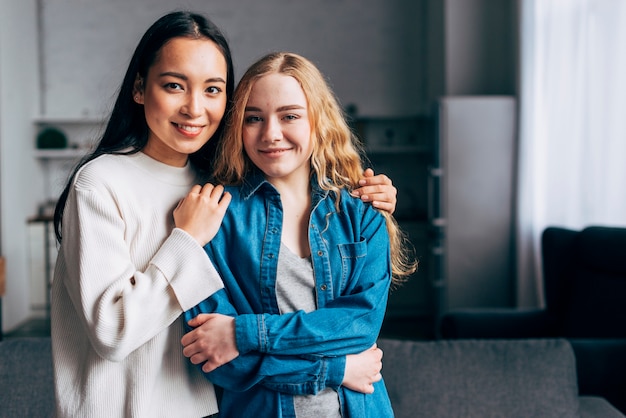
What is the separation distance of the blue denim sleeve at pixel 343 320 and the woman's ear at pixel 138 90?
519 millimetres

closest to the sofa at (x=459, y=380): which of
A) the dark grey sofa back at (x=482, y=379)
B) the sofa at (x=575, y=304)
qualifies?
the dark grey sofa back at (x=482, y=379)

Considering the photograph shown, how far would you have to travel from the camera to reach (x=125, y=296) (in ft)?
3.91

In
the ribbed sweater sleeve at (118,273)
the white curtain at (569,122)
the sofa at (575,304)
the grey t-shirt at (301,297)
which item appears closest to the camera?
the ribbed sweater sleeve at (118,273)

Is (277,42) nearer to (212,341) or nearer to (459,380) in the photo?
(459,380)

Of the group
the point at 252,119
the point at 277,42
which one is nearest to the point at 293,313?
the point at 252,119

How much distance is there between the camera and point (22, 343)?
6.06ft

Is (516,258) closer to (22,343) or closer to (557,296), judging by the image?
(557,296)

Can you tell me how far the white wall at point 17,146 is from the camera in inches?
203

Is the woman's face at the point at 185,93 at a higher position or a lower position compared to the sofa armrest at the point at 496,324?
higher

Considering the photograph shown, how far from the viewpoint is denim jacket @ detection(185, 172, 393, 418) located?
1.24 meters

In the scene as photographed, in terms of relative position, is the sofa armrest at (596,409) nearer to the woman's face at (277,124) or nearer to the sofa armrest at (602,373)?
the sofa armrest at (602,373)

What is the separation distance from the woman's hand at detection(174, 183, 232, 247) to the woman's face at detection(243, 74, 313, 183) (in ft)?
0.41

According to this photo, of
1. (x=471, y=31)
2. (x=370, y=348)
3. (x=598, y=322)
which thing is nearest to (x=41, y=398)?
(x=370, y=348)

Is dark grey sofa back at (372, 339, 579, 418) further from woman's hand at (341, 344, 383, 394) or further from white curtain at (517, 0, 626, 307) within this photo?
white curtain at (517, 0, 626, 307)
